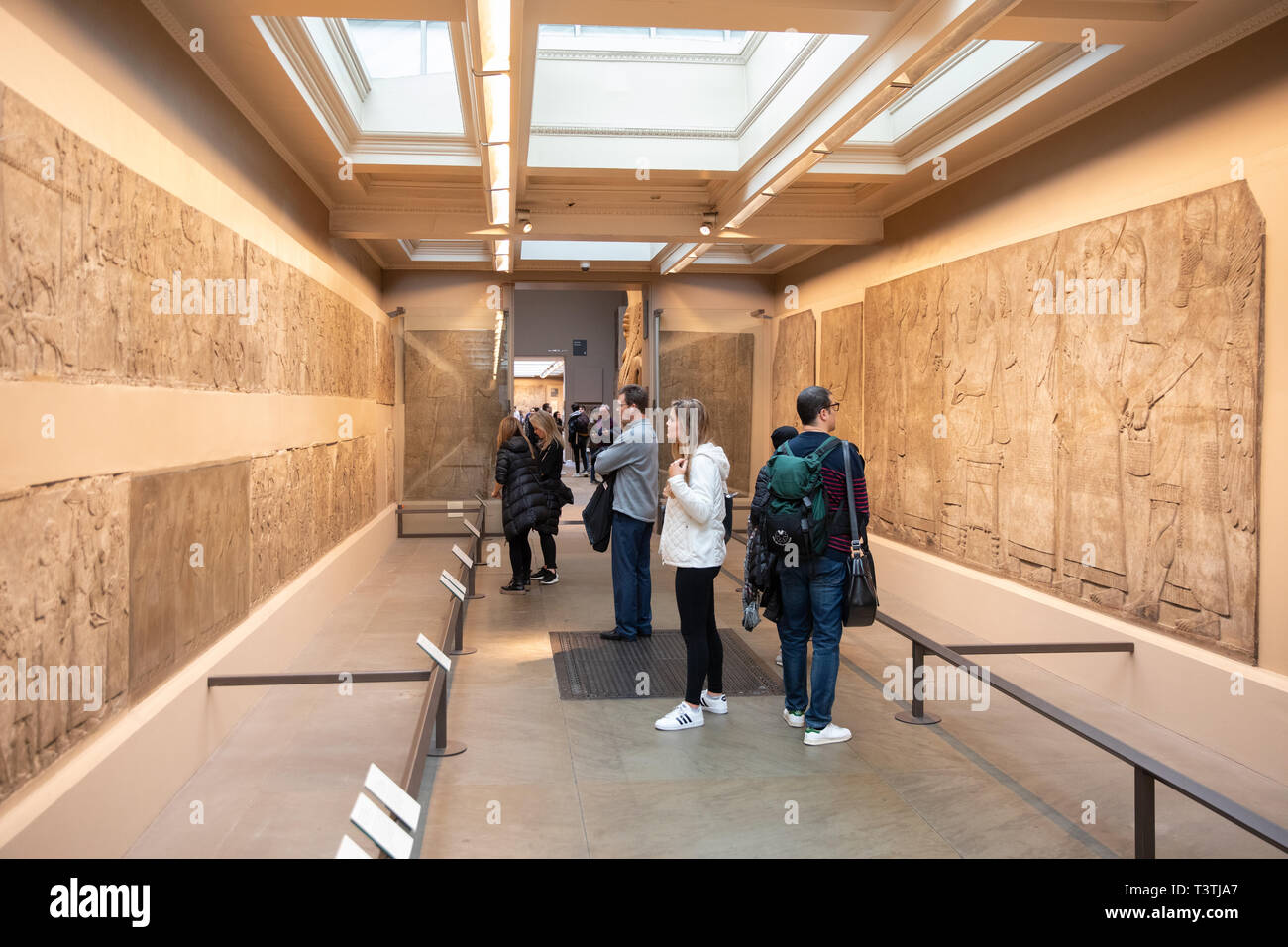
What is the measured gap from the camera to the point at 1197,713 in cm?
582

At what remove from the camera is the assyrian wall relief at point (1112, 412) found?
5645 millimetres

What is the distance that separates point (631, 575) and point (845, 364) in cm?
507

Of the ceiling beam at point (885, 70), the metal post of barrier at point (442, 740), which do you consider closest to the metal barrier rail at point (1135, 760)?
the metal post of barrier at point (442, 740)

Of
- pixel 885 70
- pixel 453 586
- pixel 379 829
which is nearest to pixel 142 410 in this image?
pixel 379 829

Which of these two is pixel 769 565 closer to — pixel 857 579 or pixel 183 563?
pixel 857 579

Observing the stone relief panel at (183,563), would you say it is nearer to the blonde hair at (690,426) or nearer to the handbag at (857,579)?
the blonde hair at (690,426)

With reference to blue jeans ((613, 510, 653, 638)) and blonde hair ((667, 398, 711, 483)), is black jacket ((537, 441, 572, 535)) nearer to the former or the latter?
blue jeans ((613, 510, 653, 638))

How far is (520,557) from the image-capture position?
34.0 feet

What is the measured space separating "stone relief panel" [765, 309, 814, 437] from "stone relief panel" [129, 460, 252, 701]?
847 cm

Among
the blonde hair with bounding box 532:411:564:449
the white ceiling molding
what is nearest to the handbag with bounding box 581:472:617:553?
the blonde hair with bounding box 532:411:564:449

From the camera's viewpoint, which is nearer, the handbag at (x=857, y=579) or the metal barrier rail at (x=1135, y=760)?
the metal barrier rail at (x=1135, y=760)

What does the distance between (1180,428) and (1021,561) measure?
2079 mm

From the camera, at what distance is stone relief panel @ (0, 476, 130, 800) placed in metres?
3.46

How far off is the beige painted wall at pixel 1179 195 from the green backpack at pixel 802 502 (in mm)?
2341
